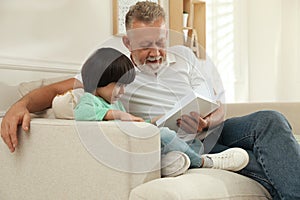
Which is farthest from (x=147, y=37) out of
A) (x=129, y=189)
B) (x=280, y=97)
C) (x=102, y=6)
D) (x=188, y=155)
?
(x=280, y=97)

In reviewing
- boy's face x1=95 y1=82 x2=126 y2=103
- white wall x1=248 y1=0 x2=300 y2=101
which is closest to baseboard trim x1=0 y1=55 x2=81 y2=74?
boy's face x1=95 y1=82 x2=126 y2=103

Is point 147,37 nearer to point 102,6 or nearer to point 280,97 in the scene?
point 102,6

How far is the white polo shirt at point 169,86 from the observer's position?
178cm

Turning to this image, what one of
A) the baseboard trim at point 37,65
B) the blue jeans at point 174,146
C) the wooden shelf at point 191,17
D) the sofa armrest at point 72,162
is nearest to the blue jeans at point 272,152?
the blue jeans at point 174,146

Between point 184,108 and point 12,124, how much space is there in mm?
570

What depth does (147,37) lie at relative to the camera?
1724mm

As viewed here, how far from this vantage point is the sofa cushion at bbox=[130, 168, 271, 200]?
48.1 inches

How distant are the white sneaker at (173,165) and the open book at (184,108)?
171mm

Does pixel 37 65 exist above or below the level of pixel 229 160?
above

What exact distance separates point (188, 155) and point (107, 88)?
1.16 feet

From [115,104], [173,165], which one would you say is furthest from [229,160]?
[115,104]

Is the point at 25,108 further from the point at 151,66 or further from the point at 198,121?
the point at 198,121

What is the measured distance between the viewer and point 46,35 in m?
2.39

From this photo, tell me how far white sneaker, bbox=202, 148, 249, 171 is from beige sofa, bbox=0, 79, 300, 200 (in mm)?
45
